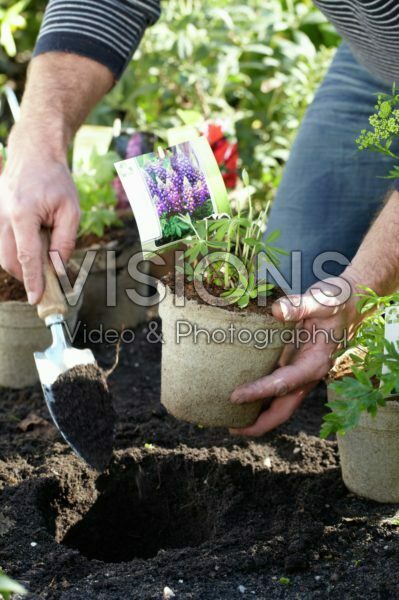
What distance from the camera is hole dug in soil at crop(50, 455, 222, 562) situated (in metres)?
1.94

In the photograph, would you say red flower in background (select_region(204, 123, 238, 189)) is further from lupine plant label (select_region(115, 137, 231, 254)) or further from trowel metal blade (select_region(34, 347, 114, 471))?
trowel metal blade (select_region(34, 347, 114, 471))

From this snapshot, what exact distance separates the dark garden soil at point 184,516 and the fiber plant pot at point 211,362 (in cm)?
16

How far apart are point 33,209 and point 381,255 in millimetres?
829

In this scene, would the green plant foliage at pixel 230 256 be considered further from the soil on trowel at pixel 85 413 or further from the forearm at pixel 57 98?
the forearm at pixel 57 98

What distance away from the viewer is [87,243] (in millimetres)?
2654

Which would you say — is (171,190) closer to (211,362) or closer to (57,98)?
(211,362)

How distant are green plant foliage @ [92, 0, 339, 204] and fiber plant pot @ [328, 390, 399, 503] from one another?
1.89m

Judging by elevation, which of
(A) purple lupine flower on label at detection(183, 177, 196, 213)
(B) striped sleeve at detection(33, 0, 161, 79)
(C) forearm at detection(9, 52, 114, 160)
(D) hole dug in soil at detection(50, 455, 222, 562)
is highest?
(B) striped sleeve at detection(33, 0, 161, 79)

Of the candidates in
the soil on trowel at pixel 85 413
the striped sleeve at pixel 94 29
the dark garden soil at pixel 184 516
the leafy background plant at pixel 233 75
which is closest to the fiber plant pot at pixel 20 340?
the dark garden soil at pixel 184 516

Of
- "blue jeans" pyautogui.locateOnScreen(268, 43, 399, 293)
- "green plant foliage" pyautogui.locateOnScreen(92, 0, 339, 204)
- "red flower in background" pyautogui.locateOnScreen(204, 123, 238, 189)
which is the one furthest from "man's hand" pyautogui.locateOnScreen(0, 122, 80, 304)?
"green plant foliage" pyautogui.locateOnScreen(92, 0, 339, 204)

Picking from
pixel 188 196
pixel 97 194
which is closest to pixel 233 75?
pixel 97 194

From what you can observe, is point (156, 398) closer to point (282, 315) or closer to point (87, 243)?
point (87, 243)

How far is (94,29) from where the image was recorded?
221 centimetres

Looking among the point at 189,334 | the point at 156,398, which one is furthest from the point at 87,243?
the point at 189,334
